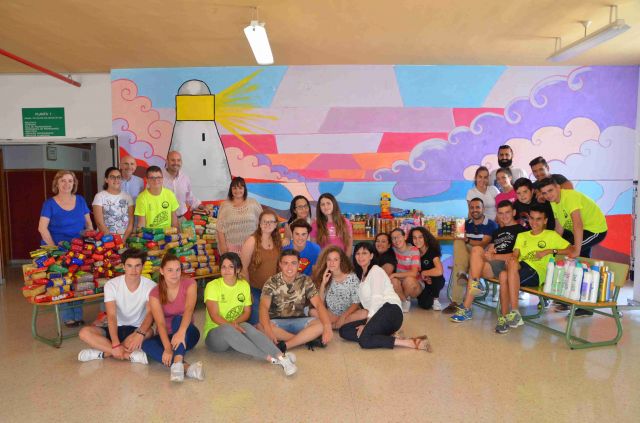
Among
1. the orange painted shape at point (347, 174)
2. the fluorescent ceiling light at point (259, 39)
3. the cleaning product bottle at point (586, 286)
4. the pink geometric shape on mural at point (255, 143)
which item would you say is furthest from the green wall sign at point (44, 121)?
the cleaning product bottle at point (586, 286)

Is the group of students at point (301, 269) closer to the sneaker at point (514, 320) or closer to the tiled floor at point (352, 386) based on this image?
the sneaker at point (514, 320)

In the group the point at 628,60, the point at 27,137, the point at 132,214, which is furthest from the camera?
the point at 27,137

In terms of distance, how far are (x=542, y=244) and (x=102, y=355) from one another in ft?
14.3

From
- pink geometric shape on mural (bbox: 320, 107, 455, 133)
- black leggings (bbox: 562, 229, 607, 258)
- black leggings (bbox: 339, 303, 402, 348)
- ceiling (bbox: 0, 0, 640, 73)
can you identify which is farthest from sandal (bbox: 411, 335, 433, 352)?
pink geometric shape on mural (bbox: 320, 107, 455, 133)

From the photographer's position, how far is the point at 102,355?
3.80 meters

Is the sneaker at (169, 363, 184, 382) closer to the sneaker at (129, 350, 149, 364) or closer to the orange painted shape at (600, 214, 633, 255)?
the sneaker at (129, 350, 149, 364)

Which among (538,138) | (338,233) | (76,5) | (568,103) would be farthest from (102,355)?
(568,103)

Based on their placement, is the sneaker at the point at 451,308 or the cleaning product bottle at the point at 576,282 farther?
the sneaker at the point at 451,308

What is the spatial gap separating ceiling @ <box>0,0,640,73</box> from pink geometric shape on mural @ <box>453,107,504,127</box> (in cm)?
70

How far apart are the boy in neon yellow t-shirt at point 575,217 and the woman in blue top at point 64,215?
16.2ft

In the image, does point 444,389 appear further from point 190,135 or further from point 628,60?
point 628,60

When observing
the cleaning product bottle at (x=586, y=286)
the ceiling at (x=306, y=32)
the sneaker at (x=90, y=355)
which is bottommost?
the sneaker at (x=90, y=355)

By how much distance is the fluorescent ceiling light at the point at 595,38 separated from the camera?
4.46 meters

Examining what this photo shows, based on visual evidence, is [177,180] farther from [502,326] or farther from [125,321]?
[502,326]
